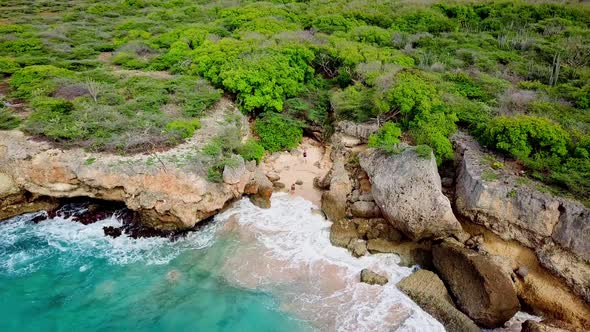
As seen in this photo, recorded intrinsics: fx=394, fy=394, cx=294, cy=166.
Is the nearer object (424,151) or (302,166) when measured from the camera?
(424,151)

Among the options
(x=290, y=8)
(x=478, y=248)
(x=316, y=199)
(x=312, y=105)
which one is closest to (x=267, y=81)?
(x=312, y=105)

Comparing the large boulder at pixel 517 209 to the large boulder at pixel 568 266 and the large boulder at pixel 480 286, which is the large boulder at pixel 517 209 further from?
the large boulder at pixel 480 286

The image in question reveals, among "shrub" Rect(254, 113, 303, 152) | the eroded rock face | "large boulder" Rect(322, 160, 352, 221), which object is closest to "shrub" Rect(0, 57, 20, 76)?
the eroded rock face

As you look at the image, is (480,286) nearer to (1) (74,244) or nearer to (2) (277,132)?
(2) (277,132)

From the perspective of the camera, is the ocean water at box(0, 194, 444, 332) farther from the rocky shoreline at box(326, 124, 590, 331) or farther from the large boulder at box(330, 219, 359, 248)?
the rocky shoreline at box(326, 124, 590, 331)

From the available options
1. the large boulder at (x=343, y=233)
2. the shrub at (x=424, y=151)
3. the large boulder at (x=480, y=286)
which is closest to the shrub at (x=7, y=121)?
the large boulder at (x=343, y=233)

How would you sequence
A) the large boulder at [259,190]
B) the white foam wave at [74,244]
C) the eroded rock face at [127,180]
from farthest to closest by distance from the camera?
the large boulder at [259,190] < the eroded rock face at [127,180] < the white foam wave at [74,244]

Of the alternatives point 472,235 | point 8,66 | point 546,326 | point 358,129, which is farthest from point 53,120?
point 546,326
